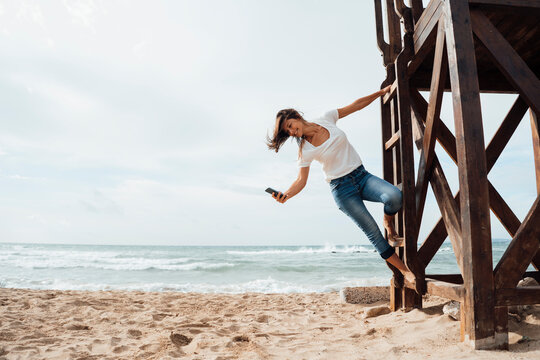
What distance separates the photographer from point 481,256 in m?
2.48

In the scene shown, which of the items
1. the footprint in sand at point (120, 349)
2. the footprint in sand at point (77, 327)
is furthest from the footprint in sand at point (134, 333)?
the footprint in sand at point (77, 327)

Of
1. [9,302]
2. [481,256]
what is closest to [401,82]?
[481,256]

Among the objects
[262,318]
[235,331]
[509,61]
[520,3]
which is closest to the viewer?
[509,61]

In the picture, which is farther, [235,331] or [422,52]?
[235,331]

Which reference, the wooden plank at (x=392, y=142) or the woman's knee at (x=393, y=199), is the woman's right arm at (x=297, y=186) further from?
the wooden plank at (x=392, y=142)

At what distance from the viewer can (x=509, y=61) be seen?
2.79 metres

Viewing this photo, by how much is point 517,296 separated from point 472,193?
767 mm

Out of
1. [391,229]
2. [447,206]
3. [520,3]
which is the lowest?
[391,229]

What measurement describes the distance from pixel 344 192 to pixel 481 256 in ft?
4.45

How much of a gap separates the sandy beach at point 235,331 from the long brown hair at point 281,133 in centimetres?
184

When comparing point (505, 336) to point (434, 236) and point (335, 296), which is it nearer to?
point (434, 236)

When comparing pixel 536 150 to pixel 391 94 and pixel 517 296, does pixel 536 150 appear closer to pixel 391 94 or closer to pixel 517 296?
pixel 391 94

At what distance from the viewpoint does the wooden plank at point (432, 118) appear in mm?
3130

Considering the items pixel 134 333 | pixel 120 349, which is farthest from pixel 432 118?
pixel 134 333
